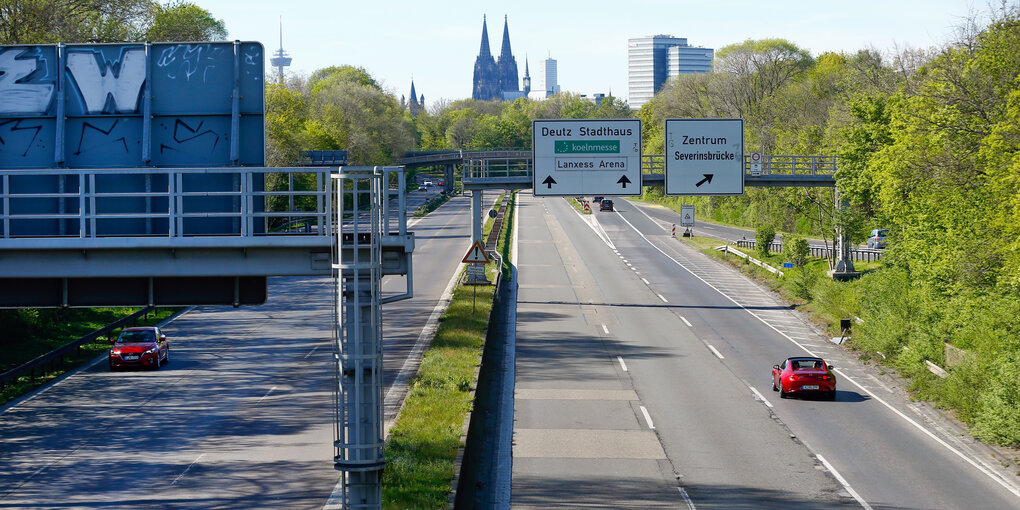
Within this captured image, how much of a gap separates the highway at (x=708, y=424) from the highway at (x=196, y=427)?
4.74 m

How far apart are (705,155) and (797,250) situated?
20144 millimetres

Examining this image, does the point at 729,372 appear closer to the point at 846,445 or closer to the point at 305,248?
the point at 846,445

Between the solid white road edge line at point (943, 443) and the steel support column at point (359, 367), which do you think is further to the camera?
the solid white road edge line at point (943, 443)

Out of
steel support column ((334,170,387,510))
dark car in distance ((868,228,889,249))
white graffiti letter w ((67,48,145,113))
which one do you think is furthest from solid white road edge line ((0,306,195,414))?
dark car in distance ((868,228,889,249))

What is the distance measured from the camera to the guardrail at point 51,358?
1203 inches

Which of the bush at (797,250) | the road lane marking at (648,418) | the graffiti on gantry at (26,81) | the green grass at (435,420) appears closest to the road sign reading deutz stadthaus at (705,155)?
the green grass at (435,420)

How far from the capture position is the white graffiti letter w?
17266mm

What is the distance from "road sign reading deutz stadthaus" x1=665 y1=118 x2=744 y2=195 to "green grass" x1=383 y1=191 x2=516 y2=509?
1043 centimetres

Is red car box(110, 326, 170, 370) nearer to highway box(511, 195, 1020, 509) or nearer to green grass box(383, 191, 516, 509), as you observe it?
green grass box(383, 191, 516, 509)

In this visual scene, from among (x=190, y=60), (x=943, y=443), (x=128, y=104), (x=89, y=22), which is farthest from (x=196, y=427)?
(x=89, y=22)

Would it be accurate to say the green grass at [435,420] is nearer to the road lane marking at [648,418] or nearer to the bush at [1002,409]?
the road lane marking at [648,418]

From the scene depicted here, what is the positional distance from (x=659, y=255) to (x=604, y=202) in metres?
41.0

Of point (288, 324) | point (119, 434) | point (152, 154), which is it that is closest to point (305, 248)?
point (152, 154)

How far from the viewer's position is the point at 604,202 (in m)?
112
